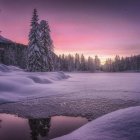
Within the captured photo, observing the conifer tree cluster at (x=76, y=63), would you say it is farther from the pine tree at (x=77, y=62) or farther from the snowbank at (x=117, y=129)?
the snowbank at (x=117, y=129)

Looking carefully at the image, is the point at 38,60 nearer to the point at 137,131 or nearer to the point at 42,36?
the point at 42,36

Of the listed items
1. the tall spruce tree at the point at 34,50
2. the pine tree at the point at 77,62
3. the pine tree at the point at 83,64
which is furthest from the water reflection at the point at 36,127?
Answer: the pine tree at the point at 83,64

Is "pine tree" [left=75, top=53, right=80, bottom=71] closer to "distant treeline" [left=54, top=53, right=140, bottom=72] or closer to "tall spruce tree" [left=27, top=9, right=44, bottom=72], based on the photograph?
"distant treeline" [left=54, top=53, right=140, bottom=72]

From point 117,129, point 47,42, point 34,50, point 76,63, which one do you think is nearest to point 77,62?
point 76,63

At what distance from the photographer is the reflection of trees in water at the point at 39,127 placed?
690cm

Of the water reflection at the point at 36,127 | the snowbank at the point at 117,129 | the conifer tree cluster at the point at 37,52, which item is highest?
the conifer tree cluster at the point at 37,52

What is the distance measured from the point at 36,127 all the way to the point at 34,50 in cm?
3451

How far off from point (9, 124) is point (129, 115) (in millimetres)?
4626

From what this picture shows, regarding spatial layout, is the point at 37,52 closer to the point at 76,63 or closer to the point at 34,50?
the point at 34,50

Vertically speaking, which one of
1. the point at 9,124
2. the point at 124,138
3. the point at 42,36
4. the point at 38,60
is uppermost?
the point at 42,36

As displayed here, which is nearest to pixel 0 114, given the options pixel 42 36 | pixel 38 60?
pixel 38 60

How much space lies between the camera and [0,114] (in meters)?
9.58

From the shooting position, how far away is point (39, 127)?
7.57 m

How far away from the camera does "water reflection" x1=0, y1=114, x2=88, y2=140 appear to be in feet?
22.3
